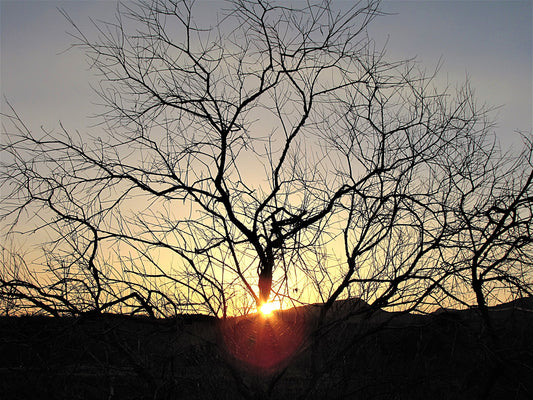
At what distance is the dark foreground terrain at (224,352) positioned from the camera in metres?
4.43

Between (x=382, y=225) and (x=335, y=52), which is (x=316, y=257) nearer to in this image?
(x=382, y=225)

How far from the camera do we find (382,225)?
4.82 meters

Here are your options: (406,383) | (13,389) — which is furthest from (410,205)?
(13,389)

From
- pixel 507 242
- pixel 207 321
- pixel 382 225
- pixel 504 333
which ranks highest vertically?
pixel 382 225

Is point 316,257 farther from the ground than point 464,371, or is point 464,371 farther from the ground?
point 316,257

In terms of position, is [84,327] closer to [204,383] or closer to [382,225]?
[204,383]

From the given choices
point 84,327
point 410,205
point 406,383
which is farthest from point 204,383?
point 410,205

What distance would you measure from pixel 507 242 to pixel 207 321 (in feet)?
9.78

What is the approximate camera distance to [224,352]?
14.7 feet

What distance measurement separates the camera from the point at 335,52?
16.0 ft

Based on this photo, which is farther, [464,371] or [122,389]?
[464,371]

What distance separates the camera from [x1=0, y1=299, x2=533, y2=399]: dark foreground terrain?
14.5ft

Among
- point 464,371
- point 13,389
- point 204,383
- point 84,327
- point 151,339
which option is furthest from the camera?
point 464,371

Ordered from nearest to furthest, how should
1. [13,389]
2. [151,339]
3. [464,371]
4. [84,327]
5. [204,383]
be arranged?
1. [84,327]
2. [151,339]
3. [204,383]
4. [13,389]
5. [464,371]
